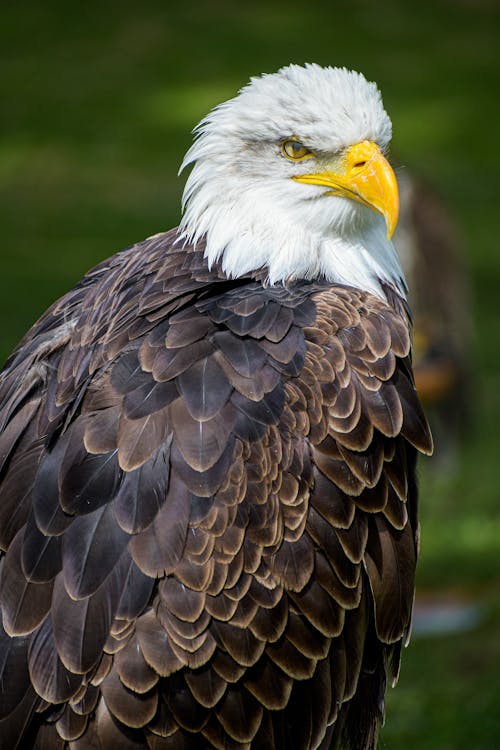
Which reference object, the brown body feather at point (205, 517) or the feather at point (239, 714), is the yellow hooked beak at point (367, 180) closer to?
the brown body feather at point (205, 517)

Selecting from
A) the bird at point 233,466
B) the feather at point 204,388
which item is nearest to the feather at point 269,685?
the bird at point 233,466

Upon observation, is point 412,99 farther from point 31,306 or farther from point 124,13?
point 31,306

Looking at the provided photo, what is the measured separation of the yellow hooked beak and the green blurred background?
2.87m

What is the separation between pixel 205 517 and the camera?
4.02 meters

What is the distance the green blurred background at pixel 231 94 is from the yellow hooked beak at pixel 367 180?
2866 millimetres

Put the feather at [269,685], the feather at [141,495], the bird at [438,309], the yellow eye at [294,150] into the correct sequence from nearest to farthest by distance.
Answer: the feather at [141,495] < the feather at [269,685] < the yellow eye at [294,150] < the bird at [438,309]

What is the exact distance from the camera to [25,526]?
162 inches

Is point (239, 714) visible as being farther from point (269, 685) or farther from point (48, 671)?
point (48, 671)

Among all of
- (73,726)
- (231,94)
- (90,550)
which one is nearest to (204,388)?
(90,550)

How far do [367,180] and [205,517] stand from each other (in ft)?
4.42

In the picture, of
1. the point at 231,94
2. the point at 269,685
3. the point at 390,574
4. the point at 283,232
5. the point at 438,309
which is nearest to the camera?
the point at 269,685

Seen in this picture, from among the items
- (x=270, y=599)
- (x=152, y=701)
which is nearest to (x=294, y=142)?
(x=270, y=599)

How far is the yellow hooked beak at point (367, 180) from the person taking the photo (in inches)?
178

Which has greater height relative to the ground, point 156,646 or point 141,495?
point 141,495
